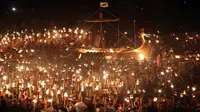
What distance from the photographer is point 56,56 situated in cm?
1368

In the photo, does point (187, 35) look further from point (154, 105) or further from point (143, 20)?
point (154, 105)

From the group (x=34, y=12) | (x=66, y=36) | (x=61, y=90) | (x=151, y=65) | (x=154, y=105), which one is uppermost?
(x=34, y=12)

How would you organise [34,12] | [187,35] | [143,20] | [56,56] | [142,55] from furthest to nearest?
[34,12] → [143,20] → [187,35] → [56,56] → [142,55]

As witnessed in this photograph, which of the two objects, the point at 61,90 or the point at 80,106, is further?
the point at 61,90

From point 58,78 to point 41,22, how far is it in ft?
41.9

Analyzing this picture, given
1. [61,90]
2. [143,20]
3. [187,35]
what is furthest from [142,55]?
[143,20]

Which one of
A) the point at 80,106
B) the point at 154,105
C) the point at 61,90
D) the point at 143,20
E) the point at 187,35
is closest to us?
the point at 80,106

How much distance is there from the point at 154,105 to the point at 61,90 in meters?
4.35

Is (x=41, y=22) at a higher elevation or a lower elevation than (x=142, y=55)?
higher

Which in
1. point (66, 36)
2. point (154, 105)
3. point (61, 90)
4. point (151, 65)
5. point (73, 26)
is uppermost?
point (73, 26)

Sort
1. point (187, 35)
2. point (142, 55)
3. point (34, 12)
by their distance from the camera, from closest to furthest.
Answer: point (142, 55) → point (187, 35) → point (34, 12)

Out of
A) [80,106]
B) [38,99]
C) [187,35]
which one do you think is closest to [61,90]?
[38,99]

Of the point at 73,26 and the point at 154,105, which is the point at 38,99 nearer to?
the point at 154,105

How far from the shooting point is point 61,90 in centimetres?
1086
